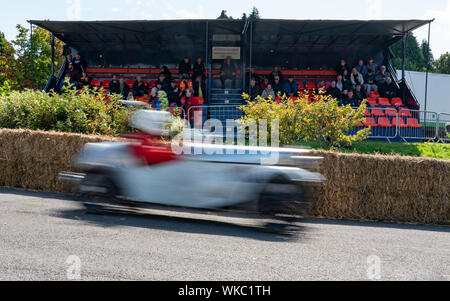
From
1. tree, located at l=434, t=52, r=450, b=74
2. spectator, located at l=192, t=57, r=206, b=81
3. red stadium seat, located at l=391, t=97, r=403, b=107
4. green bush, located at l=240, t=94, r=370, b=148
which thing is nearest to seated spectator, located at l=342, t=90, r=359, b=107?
red stadium seat, located at l=391, t=97, r=403, b=107

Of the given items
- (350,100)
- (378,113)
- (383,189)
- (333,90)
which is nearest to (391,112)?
(378,113)

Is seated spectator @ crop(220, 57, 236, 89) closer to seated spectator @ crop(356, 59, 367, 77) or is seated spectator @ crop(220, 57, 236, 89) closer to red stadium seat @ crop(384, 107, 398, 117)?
seated spectator @ crop(356, 59, 367, 77)

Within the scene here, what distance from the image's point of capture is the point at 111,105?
1128 centimetres

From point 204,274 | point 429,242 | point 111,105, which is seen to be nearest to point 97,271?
point 204,274

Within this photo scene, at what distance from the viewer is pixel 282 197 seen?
5297 mm

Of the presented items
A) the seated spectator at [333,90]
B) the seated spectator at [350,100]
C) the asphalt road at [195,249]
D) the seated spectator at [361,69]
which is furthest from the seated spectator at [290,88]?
the asphalt road at [195,249]

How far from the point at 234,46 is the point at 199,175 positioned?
1612 cm

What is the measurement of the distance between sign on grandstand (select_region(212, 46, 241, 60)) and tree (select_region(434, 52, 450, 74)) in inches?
2437

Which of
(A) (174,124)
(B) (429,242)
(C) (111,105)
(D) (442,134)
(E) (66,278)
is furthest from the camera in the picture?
(D) (442,134)

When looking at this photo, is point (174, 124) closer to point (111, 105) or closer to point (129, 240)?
point (129, 240)

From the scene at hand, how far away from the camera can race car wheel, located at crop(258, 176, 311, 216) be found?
530 cm

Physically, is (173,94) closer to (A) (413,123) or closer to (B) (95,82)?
(B) (95,82)

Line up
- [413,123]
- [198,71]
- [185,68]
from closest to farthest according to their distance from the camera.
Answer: [413,123], [198,71], [185,68]

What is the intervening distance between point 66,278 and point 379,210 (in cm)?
597
